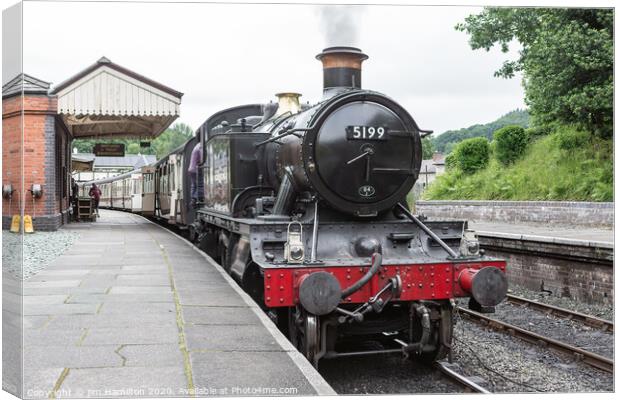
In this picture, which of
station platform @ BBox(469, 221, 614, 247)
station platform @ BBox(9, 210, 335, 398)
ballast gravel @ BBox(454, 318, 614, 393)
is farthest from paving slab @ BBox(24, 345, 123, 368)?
station platform @ BBox(469, 221, 614, 247)

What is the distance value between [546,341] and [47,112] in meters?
6.13

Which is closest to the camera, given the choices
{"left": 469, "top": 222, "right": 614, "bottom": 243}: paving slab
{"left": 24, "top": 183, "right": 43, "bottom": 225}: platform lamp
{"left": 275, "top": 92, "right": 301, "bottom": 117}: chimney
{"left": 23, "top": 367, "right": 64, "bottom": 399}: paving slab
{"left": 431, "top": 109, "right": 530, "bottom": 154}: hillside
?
{"left": 23, "top": 367, "right": 64, "bottom": 399}: paving slab

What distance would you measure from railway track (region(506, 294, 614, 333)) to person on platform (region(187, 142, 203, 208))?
228 inches

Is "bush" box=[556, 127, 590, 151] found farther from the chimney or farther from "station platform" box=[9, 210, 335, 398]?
"station platform" box=[9, 210, 335, 398]

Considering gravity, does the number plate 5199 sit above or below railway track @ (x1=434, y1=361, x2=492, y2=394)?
above

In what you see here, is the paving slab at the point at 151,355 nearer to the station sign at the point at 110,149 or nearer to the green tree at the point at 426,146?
the green tree at the point at 426,146

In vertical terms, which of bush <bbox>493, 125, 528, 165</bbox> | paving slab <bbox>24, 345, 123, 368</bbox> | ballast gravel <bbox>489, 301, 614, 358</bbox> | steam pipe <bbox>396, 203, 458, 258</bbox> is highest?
bush <bbox>493, 125, 528, 165</bbox>

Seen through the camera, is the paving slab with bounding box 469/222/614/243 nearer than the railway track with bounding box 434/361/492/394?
No

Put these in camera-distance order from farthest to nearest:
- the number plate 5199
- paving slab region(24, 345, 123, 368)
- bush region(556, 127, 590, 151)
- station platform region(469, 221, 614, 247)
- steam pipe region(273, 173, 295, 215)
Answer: station platform region(469, 221, 614, 247)
bush region(556, 127, 590, 151)
steam pipe region(273, 173, 295, 215)
the number plate 5199
paving slab region(24, 345, 123, 368)

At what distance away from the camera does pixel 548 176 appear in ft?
45.3

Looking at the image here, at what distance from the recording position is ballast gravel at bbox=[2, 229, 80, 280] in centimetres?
455

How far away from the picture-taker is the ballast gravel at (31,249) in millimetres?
4551

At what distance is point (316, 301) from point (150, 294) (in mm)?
2511

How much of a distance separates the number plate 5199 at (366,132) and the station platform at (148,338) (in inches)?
79.4
